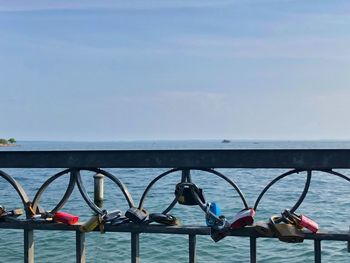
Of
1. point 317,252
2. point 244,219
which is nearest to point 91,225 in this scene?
point 244,219

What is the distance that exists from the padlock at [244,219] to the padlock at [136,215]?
1.50 ft

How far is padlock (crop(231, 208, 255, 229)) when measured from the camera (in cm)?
223

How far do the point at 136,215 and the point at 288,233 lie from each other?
75 cm

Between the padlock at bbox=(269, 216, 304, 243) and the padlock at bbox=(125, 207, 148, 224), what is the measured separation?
2.13 ft

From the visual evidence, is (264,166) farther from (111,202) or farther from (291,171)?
(111,202)

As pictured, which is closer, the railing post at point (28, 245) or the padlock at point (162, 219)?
the padlock at point (162, 219)

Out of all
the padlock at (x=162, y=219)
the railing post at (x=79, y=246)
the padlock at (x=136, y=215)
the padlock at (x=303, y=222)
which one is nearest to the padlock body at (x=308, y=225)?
the padlock at (x=303, y=222)

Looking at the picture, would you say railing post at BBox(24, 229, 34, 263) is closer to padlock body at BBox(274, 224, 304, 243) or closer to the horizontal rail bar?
the horizontal rail bar

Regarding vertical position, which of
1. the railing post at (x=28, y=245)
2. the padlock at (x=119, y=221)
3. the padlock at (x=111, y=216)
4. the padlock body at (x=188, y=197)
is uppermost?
the padlock body at (x=188, y=197)

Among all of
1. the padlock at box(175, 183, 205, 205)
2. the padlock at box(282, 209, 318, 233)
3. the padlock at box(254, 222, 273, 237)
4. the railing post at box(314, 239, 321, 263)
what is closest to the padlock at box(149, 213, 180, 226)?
the padlock at box(175, 183, 205, 205)

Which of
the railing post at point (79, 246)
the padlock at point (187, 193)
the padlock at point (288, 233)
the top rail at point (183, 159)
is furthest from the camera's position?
the railing post at point (79, 246)

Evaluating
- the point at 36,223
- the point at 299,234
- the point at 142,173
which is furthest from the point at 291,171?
the point at 142,173

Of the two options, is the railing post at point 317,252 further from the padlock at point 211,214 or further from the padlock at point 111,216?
the padlock at point 111,216

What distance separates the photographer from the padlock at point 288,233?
2.23 m
